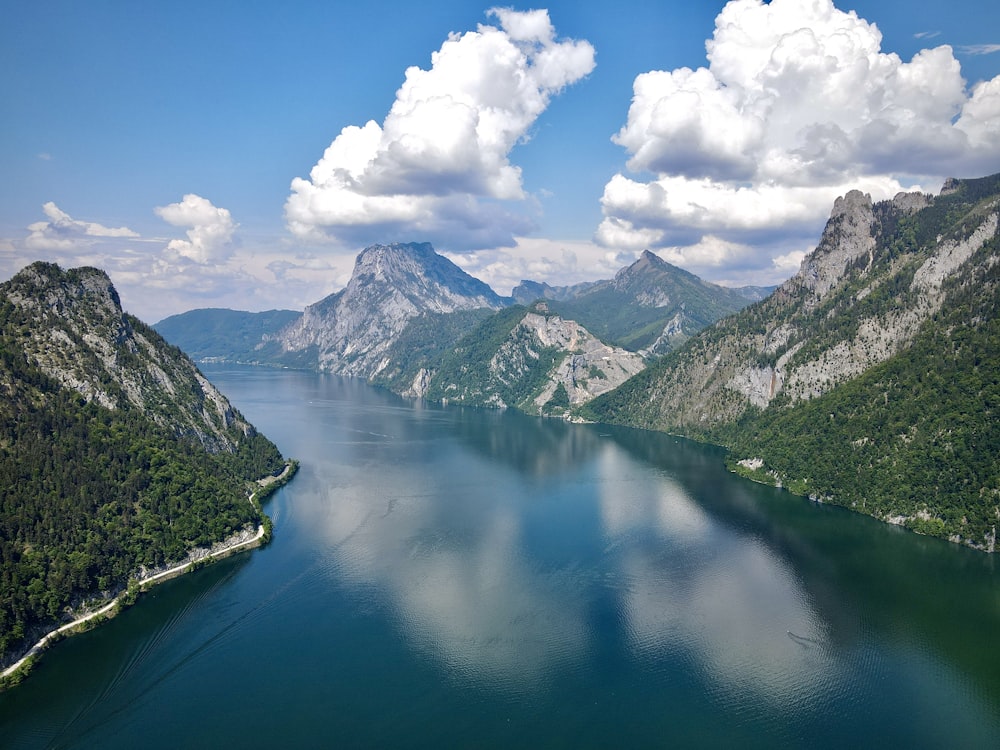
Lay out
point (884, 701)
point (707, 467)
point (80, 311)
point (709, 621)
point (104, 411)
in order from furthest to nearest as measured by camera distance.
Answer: point (707, 467)
point (80, 311)
point (104, 411)
point (709, 621)
point (884, 701)

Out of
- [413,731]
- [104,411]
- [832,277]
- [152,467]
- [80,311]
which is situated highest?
[832,277]

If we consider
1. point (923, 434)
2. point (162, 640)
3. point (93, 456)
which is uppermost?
point (923, 434)

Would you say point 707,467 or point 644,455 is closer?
point 707,467

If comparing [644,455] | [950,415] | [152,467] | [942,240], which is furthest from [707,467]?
[152,467]

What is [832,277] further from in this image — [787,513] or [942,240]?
[787,513]

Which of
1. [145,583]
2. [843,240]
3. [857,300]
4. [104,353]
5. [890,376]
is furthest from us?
[843,240]

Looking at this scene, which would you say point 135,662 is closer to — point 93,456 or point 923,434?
point 93,456

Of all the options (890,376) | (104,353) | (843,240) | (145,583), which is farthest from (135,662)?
(843,240)

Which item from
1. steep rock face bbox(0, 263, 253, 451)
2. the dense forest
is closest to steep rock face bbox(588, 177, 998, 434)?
the dense forest
